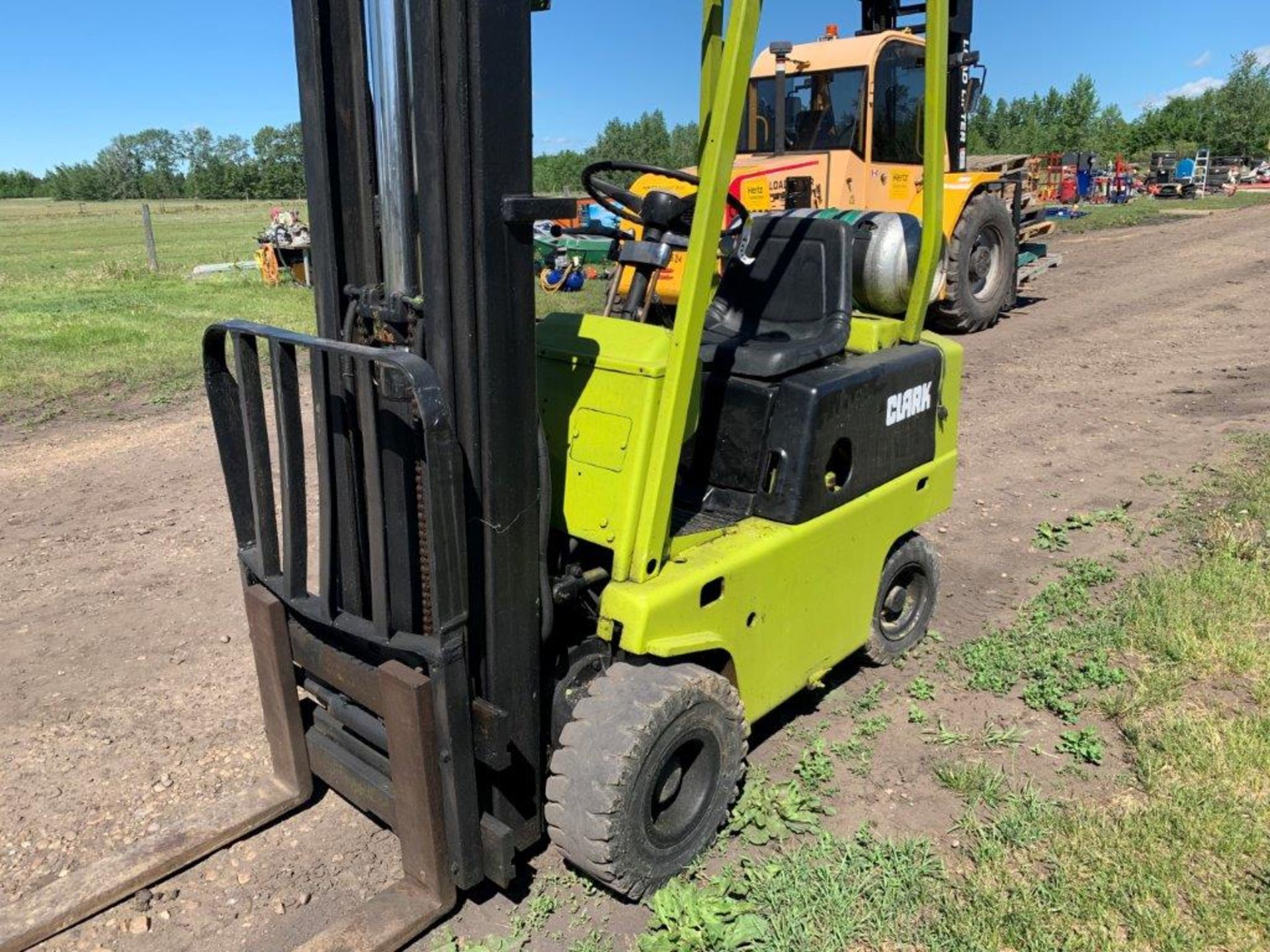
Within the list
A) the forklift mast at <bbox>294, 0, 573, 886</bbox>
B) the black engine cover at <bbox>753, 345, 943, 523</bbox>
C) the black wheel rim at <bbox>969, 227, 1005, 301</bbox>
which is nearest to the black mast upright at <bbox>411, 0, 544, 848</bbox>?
the forklift mast at <bbox>294, 0, 573, 886</bbox>

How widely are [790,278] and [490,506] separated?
5.41 ft

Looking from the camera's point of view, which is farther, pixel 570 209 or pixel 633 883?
pixel 633 883

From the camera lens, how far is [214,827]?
9.85 feet

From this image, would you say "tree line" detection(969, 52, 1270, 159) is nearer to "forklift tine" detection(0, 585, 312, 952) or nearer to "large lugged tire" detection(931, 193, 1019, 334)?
"large lugged tire" detection(931, 193, 1019, 334)

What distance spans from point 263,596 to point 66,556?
3.11 m

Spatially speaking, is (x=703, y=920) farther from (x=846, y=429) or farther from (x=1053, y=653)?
(x=1053, y=653)

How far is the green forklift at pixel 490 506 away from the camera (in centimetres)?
238

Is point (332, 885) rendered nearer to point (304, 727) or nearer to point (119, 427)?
point (304, 727)

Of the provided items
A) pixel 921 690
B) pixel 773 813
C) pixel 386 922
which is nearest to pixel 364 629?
pixel 386 922

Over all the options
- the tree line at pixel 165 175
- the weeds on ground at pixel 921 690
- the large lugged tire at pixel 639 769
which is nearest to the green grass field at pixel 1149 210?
the weeds on ground at pixel 921 690

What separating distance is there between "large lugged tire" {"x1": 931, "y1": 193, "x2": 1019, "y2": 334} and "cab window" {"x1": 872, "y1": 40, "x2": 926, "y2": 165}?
110 cm

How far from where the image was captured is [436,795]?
2.54 meters

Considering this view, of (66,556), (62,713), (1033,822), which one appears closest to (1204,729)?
(1033,822)

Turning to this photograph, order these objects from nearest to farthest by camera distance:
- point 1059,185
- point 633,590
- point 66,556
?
point 633,590
point 66,556
point 1059,185
